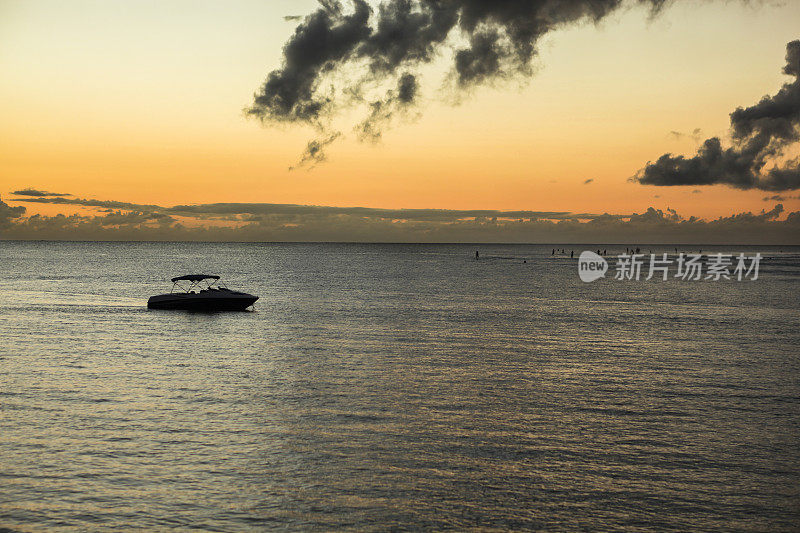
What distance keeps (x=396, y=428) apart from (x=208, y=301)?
156 feet

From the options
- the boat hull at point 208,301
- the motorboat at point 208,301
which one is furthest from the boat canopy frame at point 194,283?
the boat hull at point 208,301

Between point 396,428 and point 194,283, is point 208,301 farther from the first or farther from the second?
point 396,428

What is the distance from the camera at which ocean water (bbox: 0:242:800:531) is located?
59.9 ft

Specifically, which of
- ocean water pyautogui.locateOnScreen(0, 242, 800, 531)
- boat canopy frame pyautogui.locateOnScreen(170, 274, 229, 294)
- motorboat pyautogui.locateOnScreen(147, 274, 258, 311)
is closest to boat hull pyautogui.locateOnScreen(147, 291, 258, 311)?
motorboat pyautogui.locateOnScreen(147, 274, 258, 311)

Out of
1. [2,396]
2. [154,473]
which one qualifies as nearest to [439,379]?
[154,473]

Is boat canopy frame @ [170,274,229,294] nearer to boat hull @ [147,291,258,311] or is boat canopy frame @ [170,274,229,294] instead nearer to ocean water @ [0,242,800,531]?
boat hull @ [147,291,258,311]

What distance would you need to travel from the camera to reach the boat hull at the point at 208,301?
69188 millimetres

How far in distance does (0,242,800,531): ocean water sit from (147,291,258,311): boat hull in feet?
38.0

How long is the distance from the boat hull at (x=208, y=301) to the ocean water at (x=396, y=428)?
11.6 metres

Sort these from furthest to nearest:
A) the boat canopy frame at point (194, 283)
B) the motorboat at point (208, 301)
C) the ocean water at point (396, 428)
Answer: the boat canopy frame at point (194, 283)
the motorboat at point (208, 301)
the ocean water at point (396, 428)

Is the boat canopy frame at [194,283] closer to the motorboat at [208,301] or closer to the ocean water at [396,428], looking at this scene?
the motorboat at [208,301]

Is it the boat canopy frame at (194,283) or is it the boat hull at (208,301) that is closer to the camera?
the boat hull at (208,301)

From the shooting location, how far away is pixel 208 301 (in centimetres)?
6906

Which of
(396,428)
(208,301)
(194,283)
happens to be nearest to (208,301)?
(208,301)
